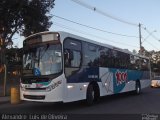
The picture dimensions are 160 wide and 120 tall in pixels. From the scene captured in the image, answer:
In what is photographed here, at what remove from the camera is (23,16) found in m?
31.5

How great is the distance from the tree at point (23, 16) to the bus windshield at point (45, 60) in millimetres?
14508

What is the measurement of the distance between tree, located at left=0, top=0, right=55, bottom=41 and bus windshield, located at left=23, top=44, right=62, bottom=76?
14.5 meters

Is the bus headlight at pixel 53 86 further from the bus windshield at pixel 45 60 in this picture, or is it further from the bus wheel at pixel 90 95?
the bus wheel at pixel 90 95

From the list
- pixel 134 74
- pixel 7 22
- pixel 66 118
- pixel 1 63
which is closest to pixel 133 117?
pixel 66 118

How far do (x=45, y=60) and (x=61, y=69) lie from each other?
32.1 inches

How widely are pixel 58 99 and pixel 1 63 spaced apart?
20903 mm

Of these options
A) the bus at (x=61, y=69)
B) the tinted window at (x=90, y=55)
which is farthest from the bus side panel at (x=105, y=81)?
the tinted window at (x=90, y=55)

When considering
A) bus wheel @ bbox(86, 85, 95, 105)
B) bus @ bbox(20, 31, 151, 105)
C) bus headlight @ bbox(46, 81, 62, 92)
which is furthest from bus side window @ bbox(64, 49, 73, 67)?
bus wheel @ bbox(86, 85, 95, 105)

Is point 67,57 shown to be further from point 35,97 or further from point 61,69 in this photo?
point 35,97

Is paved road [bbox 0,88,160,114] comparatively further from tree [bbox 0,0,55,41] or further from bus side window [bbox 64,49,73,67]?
tree [bbox 0,0,55,41]

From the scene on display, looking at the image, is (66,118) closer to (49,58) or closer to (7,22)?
(49,58)

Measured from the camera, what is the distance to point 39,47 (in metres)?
15.8

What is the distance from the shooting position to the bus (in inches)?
592

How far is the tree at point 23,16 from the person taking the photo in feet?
98.0
